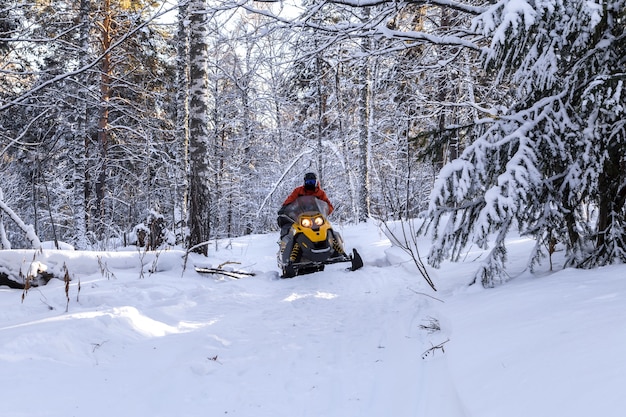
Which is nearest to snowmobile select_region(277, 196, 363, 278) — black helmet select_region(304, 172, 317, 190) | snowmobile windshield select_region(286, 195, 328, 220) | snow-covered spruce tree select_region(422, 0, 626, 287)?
snowmobile windshield select_region(286, 195, 328, 220)

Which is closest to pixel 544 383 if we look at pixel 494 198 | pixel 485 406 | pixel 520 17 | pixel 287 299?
pixel 485 406

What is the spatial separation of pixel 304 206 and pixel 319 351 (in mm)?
3436

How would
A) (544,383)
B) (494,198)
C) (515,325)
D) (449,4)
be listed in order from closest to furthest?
(544,383), (515,325), (494,198), (449,4)

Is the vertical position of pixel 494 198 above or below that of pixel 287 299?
above

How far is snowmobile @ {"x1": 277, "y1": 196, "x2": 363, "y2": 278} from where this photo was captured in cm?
636

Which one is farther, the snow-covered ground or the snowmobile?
the snowmobile

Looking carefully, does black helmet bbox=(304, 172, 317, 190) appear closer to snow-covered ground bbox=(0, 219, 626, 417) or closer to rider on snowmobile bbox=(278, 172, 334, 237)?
rider on snowmobile bbox=(278, 172, 334, 237)

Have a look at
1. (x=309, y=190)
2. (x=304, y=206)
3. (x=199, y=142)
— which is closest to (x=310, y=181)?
(x=309, y=190)

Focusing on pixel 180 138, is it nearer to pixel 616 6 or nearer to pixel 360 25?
pixel 360 25

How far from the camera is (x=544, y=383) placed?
1813 mm

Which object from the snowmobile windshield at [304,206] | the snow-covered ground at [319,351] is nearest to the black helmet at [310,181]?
the snowmobile windshield at [304,206]

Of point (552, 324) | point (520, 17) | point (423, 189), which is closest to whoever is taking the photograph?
point (552, 324)

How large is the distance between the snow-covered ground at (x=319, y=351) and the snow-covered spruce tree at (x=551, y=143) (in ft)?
1.83

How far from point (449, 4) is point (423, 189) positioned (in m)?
17.9
